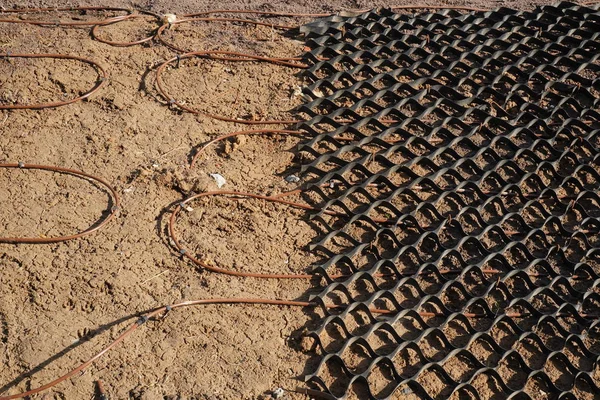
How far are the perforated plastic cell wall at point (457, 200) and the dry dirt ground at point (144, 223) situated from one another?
27 cm

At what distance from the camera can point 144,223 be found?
13.2 ft

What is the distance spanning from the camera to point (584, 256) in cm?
417

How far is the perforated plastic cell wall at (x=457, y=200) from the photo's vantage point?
3.63m

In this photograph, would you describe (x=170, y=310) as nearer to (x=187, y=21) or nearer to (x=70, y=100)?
(x=70, y=100)

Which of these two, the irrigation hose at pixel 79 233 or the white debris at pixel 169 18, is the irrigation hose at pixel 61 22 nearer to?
the white debris at pixel 169 18

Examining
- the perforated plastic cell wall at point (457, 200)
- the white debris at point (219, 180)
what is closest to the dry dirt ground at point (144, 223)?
the white debris at point (219, 180)

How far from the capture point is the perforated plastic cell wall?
3.63m

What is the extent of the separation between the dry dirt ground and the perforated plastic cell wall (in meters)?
0.27

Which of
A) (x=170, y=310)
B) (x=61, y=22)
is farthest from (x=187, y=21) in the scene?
(x=170, y=310)

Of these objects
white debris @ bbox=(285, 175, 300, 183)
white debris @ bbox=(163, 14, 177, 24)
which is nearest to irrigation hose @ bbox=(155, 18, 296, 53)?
white debris @ bbox=(163, 14, 177, 24)

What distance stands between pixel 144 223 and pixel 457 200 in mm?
1967

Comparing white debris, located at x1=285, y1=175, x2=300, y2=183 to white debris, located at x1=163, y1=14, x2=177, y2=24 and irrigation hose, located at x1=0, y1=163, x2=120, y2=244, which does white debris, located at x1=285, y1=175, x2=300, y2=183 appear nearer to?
irrigation hose, located at x1=0, y1=163, x2=120, y2=244

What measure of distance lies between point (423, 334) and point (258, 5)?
11.3 ft

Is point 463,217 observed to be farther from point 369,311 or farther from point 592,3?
point 592,3
